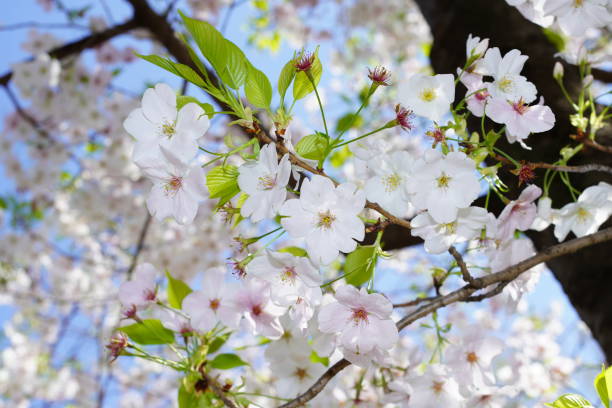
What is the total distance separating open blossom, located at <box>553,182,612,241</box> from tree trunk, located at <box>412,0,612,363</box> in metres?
0.14

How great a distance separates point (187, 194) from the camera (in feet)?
2.14

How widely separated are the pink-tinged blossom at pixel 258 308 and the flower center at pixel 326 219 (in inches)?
7.6

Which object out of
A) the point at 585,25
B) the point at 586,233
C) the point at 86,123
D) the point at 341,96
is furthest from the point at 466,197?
the point at 86,123

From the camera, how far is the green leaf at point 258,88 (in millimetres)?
671

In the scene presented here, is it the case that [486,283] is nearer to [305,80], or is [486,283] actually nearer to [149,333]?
[305,80]

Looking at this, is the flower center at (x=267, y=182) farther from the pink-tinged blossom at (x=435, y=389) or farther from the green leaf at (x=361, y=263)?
the pink-tinged blossom at (x=435, y=389)

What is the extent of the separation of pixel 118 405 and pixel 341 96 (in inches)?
169

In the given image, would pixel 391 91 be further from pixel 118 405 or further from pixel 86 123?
pixel 118 405

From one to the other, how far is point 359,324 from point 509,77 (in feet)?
1.22

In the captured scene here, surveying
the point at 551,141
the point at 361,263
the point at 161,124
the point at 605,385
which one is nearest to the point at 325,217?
the point at 361,263

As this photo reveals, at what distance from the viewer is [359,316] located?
704 millimetres

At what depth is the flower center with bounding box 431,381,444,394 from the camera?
2.96 feet

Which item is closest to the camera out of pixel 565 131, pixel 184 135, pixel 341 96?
pixel 184 135

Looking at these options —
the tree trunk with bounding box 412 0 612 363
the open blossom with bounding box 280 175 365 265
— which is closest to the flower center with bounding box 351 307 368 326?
the open blossom with bounding box 280 175 365 265
